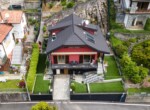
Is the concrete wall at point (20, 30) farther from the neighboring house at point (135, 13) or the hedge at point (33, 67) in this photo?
the neighboring house at point (135, 13)

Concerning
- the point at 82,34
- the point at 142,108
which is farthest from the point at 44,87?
the point at 142,108

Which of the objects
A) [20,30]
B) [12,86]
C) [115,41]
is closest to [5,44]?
[20,30]

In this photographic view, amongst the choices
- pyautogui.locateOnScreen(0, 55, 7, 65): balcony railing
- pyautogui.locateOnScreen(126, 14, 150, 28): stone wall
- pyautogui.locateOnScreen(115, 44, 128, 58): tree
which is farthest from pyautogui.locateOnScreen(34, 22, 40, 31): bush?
pyautogui.locateOnScreen(126, 14, 150, 28): stone wall

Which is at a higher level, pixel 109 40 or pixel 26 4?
pixel 26 4

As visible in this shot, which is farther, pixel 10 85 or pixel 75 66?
pixel 75 66

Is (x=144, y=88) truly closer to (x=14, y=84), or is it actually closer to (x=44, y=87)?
(x=44, y=87)

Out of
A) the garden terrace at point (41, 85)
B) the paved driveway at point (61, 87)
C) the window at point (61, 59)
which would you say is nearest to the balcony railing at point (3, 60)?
the garden terrace at point (41, 85)

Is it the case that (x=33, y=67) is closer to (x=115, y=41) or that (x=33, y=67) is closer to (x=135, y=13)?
(x=115, y=41)
